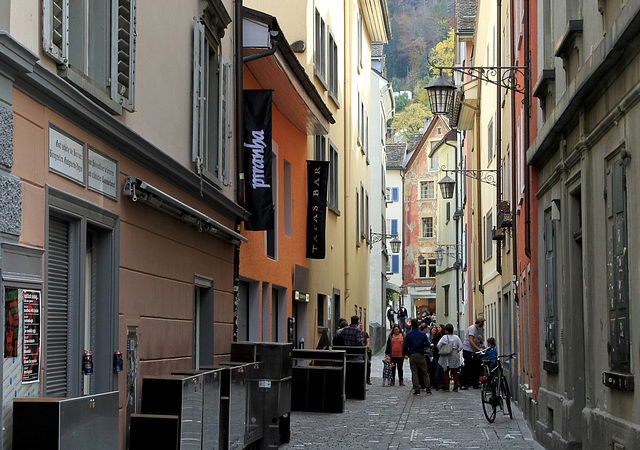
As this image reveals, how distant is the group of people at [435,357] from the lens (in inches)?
958

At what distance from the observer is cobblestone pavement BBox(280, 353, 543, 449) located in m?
14.2

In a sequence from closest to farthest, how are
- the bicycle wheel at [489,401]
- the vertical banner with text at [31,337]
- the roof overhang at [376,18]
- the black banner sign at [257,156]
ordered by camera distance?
the vertical banner with text at [31,337] < the black banner sign at [257,156] < the bicycle wheel at [489,401] < the roof overhang at [376,18]

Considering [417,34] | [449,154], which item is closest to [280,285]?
[449,154]

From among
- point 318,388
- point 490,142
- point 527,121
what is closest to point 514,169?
point 527,121

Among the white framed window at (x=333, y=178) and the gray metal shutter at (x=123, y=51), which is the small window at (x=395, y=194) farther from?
the gray metal shutter at (x=123, y=51)

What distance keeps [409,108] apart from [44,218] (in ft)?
423

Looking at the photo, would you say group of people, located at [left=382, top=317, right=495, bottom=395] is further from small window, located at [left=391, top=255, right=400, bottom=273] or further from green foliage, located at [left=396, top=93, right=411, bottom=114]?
green foliage, located at [left=396, top=93, right=411, bottom=114]

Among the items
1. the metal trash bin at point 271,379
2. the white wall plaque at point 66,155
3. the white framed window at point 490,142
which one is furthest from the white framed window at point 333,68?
the white wall plaque at point 66,155

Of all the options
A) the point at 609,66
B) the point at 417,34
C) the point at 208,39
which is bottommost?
the point at 609,66

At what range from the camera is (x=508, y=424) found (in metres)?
17.3

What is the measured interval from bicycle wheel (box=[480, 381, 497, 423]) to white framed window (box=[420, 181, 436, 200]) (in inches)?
2531

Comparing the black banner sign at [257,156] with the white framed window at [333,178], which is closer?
the black banner sign at [257,156]

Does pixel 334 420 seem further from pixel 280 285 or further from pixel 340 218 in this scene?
pixel 340 218

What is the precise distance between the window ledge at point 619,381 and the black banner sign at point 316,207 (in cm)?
1280
